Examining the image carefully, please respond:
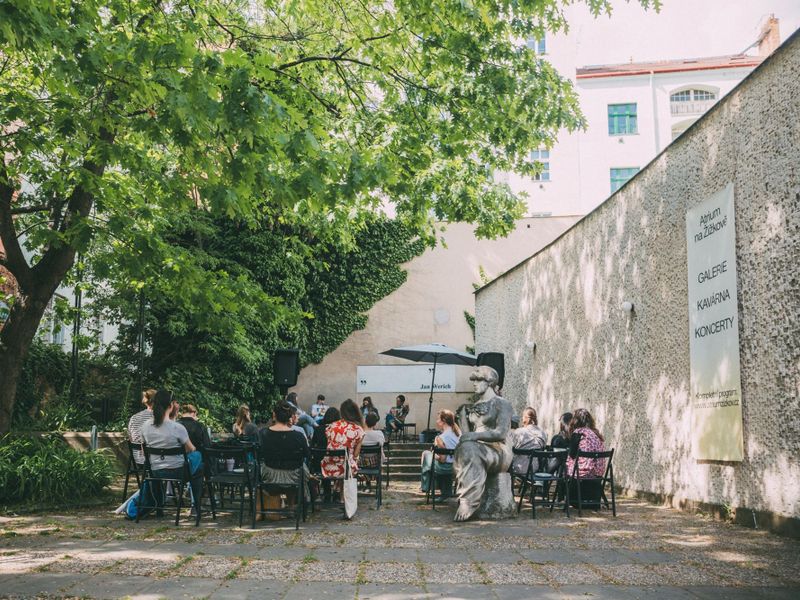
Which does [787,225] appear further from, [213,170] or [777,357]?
[213,170]

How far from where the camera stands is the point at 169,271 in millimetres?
9219

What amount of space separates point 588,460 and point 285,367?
30.5 ft

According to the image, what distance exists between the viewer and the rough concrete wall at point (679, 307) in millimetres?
6980

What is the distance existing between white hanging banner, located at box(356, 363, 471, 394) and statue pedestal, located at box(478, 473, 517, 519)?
14240 millimetres

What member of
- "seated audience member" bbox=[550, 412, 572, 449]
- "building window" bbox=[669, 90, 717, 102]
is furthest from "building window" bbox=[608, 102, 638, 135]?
"seated audience member" bbox=[550, 412, 572, 449]

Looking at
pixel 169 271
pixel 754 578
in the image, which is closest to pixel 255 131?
pixel 169 271

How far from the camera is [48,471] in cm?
895

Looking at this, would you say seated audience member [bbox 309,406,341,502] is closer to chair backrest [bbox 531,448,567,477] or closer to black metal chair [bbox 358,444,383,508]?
black metal chair [bbox 358,444,383,508]

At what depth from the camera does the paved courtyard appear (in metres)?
4.91

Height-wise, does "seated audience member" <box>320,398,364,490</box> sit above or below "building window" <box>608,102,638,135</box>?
below

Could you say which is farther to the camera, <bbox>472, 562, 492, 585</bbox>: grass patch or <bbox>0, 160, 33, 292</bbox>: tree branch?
<bbox>0, 160, 33, 292</bbox>: tree branch

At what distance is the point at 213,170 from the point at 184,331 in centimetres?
1250

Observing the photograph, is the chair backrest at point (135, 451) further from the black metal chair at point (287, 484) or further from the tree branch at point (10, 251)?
the tree branch at point (10, 251)

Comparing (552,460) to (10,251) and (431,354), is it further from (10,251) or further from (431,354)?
(10,251)
